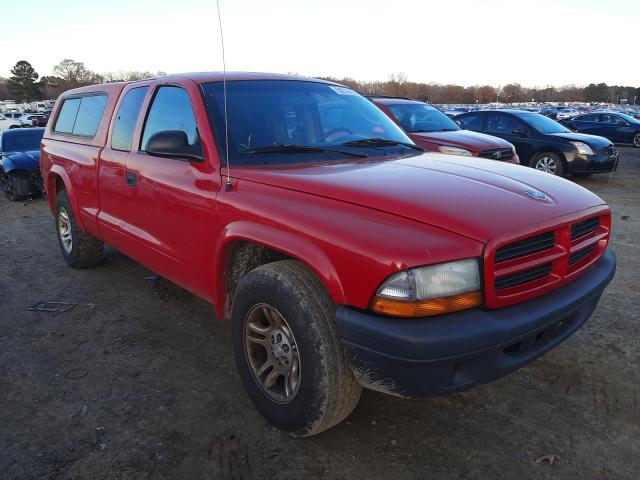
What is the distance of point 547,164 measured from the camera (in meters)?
10.9

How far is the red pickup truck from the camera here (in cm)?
200

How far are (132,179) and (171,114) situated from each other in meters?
0.61

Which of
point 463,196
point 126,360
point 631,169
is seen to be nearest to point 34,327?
point 126,360

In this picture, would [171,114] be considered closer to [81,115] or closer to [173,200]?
[173,200]

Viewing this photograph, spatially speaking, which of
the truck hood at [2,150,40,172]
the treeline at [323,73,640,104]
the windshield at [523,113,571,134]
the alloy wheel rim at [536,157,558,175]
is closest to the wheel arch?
the alloy wheel rim at [536,157,558,175]

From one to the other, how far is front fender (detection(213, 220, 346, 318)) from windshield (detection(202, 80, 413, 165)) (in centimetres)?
47

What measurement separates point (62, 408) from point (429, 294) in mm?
2247

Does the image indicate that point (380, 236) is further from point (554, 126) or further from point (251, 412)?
point (554, 126)

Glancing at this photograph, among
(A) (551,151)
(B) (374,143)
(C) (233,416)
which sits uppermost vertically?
(B) (374,143)

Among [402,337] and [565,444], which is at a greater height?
[402,337]

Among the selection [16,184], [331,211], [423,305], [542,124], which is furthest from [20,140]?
[542,124]

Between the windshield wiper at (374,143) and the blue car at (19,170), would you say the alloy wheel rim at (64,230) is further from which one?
the blue car at (19,170)

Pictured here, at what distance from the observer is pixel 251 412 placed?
280 centimetres

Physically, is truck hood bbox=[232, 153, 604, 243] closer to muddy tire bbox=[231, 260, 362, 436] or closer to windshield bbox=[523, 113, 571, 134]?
muddy tire bbox=[231, 260, 362, 436]
